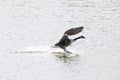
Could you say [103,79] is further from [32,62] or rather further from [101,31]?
[101,31]

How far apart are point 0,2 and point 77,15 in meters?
3.56

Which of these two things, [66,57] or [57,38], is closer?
[66,57]

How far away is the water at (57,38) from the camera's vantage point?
1738 centimetres

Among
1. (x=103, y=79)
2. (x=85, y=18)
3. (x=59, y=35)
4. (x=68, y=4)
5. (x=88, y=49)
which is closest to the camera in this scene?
(x=103, y=79)

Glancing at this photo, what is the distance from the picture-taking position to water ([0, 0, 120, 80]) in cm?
1738

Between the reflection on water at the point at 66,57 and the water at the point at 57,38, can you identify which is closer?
the water at the point at 57,38

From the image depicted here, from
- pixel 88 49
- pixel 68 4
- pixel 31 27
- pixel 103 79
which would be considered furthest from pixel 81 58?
pixel 68 4

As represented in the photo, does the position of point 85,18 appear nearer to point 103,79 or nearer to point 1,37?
point 1,37

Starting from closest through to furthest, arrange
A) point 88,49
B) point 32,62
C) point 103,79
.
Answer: point 103,79 → point 32,62 → point 88,49

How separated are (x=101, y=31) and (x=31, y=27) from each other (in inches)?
84.8

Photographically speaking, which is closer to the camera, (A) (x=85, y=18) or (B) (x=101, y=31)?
(B) (x=101, y=31)

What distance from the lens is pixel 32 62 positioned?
1819 centimetres

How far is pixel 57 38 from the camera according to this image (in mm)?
20625

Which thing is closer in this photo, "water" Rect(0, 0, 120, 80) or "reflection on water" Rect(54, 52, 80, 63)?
"water" Rect(0, 0, 120, 80)
